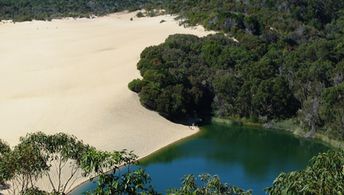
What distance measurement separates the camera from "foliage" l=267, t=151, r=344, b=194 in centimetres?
1312

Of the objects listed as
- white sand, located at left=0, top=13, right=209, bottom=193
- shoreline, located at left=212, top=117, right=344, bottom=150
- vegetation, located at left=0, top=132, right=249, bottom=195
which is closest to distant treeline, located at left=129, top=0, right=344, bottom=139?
shoreline, located at left=212, top=117, right=344, bottom=150

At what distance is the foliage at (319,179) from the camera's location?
13117 mm

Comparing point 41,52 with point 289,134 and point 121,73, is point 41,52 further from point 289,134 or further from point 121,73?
point 289,134

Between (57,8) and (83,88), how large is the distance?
91511 millimetres

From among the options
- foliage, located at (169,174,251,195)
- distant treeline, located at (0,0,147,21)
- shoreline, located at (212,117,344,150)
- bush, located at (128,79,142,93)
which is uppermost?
distant treeline, located at (0,0,147,21)

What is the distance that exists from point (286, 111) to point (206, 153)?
1200 cm

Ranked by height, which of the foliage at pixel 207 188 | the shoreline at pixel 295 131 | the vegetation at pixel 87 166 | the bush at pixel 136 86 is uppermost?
the bush at pixel 136 86

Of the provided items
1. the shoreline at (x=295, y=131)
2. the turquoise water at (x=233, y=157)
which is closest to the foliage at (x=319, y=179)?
the turquoise water at (x=233, y=157)

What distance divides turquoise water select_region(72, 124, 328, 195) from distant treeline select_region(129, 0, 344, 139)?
8.81 feet

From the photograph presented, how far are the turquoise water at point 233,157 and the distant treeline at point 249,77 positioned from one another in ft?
8.81

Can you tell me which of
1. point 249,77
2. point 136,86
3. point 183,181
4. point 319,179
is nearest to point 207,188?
point 183,181

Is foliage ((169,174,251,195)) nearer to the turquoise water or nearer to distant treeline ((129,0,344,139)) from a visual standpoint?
the turquoise water

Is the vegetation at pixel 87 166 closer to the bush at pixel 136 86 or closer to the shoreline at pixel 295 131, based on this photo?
the shoreline at pixel 295 131

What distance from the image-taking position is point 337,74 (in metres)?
57.9
